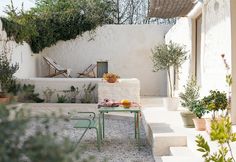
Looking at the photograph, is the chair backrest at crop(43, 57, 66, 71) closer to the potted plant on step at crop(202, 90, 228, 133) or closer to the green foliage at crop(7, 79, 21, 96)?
the green foliage at crop(7, 79, 21, 96)

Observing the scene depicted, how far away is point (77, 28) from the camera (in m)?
13.4

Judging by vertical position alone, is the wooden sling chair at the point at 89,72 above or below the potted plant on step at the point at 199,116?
above

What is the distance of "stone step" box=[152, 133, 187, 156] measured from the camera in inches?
217

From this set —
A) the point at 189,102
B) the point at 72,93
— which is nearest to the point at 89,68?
the point at 72,93

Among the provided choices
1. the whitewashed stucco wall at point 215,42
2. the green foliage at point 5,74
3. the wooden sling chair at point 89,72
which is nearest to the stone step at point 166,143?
the whitewashed stucco wall at point 215,42

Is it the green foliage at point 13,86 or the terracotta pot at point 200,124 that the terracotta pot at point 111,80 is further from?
the terracotta pot at point 200,124

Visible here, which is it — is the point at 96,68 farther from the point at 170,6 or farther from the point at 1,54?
the point at 170,6

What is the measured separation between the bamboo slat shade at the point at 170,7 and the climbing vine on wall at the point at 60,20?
4.21 metres

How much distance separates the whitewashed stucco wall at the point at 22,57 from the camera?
1042 cm

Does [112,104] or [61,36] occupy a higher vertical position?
[61,36]

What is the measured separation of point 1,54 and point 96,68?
4.38m

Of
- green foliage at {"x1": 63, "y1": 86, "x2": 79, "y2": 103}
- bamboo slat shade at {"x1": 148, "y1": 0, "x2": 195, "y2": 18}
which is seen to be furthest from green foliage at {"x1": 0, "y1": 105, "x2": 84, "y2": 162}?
green foliage at {"x1": 63, "y1": 86, "x2": 79, "y2": 103}

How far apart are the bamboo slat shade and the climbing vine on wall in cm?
421

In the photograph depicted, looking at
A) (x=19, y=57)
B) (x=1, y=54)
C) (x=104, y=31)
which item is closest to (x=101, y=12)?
(x=104, y=31)
